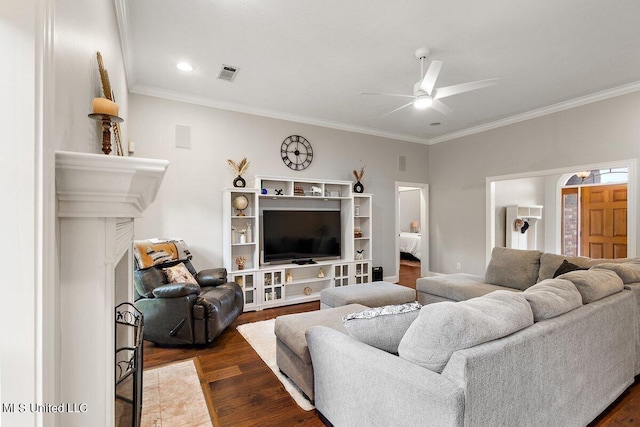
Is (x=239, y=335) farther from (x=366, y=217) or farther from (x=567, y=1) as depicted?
(x=567, y=1)

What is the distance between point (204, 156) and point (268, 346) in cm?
266

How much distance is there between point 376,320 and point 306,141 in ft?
12.8

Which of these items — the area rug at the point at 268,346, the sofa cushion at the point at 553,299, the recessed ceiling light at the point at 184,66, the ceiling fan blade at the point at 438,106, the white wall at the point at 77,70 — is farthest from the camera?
the recessed ceiling light at the point at 184,66

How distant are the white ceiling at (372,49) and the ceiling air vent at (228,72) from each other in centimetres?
7

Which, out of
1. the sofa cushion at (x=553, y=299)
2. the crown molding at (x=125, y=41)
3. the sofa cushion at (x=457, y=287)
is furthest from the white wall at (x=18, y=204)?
the sofa cushion at (x=457, y=287)

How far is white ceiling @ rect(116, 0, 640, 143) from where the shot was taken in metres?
2.43

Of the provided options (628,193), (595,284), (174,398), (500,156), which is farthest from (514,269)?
(174,398)

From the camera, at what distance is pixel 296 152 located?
16.3ft

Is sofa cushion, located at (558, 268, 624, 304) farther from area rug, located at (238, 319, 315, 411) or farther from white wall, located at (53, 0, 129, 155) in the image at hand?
white wall, located at (53, 0, 129, 155)

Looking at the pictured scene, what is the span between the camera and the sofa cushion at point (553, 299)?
159 cm

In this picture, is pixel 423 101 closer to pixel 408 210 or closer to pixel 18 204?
pixel 18 204

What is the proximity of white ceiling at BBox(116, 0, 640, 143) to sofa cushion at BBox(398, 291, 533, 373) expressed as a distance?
226 cm

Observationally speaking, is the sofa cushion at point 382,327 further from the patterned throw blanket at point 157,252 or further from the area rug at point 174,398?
the patterned throw blanket at point 157,252

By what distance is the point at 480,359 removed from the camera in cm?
122
